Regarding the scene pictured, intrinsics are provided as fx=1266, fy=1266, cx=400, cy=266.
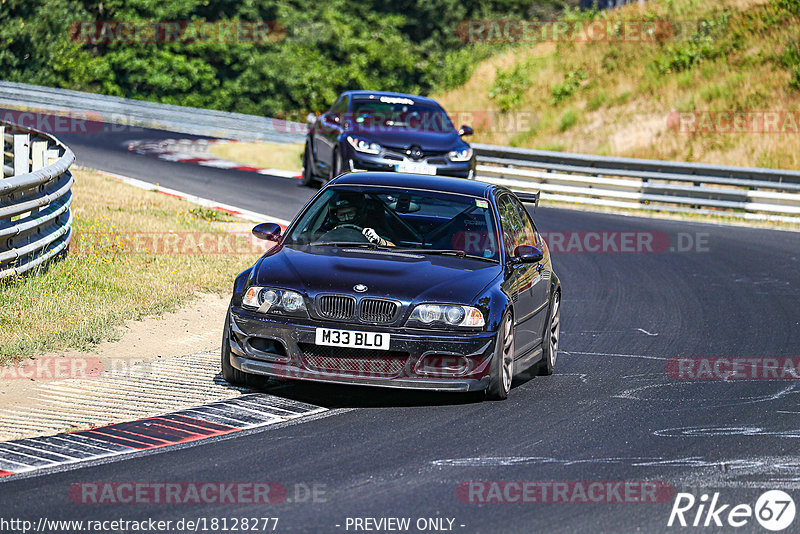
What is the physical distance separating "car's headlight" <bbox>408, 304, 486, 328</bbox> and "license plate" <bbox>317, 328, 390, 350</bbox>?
26 cm

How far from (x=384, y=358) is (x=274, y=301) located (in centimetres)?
83

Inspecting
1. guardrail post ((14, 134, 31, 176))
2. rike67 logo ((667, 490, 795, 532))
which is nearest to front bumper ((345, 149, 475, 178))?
guardrail post ((14, 134, 31, 176))

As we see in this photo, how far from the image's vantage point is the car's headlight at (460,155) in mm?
19906

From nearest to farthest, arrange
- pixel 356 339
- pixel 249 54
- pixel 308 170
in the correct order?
pixel 356 339, pixel 308 170, pixel 249 54

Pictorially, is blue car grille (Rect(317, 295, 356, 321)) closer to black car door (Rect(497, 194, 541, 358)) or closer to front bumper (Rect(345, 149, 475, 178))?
black car door (Rect(497, 194, 541, 358))

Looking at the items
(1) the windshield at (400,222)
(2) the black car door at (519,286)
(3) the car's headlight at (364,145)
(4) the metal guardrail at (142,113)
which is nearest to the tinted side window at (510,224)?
(2) the black car door at (519,286)

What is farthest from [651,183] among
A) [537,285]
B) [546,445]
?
[546,445]

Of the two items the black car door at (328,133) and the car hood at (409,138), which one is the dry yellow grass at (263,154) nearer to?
the black car door at (328,133)

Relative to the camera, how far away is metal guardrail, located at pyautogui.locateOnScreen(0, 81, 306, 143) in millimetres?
34812

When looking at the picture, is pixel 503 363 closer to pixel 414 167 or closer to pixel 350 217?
pixel 350 217

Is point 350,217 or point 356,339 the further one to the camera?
point 350,217

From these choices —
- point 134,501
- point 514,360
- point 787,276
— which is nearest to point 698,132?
point 787,276

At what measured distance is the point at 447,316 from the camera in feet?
26.7

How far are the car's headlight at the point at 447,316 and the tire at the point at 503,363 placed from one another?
0.64 ft
